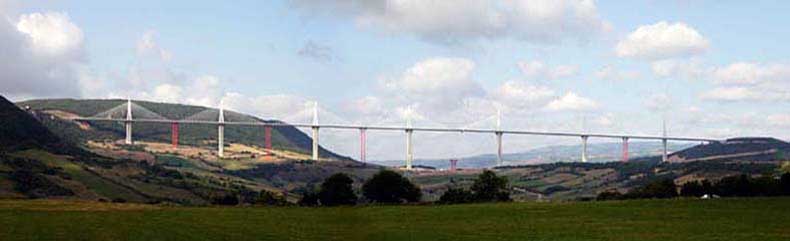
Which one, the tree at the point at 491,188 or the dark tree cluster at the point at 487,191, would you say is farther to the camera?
the tree at the point at 491,188

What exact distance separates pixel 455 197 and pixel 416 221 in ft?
113

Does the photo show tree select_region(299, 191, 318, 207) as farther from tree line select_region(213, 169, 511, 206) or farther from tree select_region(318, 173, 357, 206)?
tree select_region(318, 173, 357, 206)

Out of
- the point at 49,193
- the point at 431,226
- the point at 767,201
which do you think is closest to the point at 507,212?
the point at 431,226

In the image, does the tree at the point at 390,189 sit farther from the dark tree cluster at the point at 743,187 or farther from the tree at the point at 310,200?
the dark tree cluster at the point at 743,187

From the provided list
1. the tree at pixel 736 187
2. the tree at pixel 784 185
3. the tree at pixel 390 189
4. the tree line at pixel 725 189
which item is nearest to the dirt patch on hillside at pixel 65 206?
the tree at pixel 390 189

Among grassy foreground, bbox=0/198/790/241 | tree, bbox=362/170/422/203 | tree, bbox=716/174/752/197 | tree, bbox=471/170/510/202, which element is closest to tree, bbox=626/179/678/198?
tree, bbox=716/174/752/197

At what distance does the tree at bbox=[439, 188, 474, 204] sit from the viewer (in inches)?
4503

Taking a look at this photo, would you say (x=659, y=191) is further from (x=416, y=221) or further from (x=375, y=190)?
(x=416, y=221)

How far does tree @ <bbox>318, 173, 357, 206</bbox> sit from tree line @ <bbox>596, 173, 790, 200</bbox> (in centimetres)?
3216

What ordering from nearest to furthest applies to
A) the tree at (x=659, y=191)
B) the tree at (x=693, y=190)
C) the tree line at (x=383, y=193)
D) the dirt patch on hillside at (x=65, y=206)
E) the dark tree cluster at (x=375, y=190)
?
1. the dirt patch on hillside at (x=65, y=206)
2. the tree line at (x=383, y=193)
3. the dark tree cluster at (x=375, y=190)
4. the tree at (x=693, y=190)
5. the tree at (x=659, y=191)

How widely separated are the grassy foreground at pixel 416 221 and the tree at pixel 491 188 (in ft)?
50.6

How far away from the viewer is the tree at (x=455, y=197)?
11438cm

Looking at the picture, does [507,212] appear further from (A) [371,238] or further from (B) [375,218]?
(A) [371,238]

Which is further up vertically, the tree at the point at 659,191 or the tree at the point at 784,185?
the tree at the point at 784,185
